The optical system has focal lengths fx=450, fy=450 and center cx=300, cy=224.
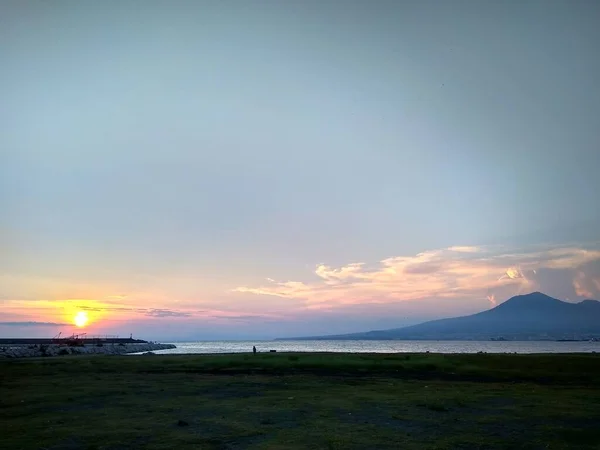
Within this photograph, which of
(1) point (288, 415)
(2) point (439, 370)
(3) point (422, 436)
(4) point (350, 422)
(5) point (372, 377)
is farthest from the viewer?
(2) point (439, 370)

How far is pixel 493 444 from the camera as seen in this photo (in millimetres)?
14766

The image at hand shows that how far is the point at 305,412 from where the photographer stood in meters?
20.7

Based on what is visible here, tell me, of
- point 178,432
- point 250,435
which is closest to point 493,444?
point 250,435

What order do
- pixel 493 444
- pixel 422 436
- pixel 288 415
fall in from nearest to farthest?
pixel 493 444
pixel 422 436
pixel 288 415

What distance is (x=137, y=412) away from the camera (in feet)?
68.2

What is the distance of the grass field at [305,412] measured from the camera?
15273 mm

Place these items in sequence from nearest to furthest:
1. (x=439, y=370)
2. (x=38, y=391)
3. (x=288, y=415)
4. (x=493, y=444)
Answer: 1. (x=493, y=444)
2. (x=288, y=415)
3. (x=38, y=391)
4. (x=439, y=370)

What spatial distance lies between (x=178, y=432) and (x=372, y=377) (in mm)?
23995

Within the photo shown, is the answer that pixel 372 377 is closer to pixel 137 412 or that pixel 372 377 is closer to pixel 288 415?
pixel 288 415

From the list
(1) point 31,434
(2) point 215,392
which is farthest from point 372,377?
(1) point 31,434

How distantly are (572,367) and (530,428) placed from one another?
3040 centimetres

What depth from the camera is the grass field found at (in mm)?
15273

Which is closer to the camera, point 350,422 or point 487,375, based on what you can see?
point 350,422

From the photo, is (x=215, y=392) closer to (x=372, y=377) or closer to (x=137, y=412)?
(x=137, y=412)
